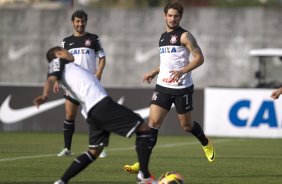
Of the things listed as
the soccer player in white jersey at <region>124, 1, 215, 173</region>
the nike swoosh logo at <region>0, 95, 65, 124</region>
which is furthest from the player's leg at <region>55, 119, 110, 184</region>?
the nike swoosh logo at <region>0, 95, 65, 124</region>

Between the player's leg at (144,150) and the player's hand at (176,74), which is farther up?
the player's hand at (176,74)

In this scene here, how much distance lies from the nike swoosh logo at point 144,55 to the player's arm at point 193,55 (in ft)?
110

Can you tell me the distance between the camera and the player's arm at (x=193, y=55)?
13.8 m

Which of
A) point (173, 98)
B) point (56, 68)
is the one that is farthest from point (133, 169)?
point (56, 68)

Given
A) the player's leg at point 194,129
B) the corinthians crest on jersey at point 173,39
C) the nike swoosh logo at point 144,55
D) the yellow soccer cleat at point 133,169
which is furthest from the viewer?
the nike swoosh logo at point 144,55

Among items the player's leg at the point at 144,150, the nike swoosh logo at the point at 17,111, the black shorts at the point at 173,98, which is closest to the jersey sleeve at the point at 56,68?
the player's leg at the point at 144,150

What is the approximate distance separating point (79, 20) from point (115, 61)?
3197 centimetres

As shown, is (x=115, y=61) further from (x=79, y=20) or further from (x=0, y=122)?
(x=79, y=20)

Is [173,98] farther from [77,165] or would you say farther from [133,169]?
[77,165]

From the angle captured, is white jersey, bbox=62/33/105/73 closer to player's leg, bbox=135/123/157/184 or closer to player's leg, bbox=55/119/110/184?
player's leg, bbox=135/123/157/184

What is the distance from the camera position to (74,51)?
56.1ft

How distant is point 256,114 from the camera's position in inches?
1025

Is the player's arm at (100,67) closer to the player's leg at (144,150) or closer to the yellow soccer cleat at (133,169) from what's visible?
the yellow soccer cleat at (133,169)

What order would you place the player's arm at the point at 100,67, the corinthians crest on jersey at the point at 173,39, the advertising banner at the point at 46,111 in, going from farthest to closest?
the advertising banner at the point at 46,111 → the player's arm at the point at 100,67 → the corinthians crest on jersey at the point at 173,39
